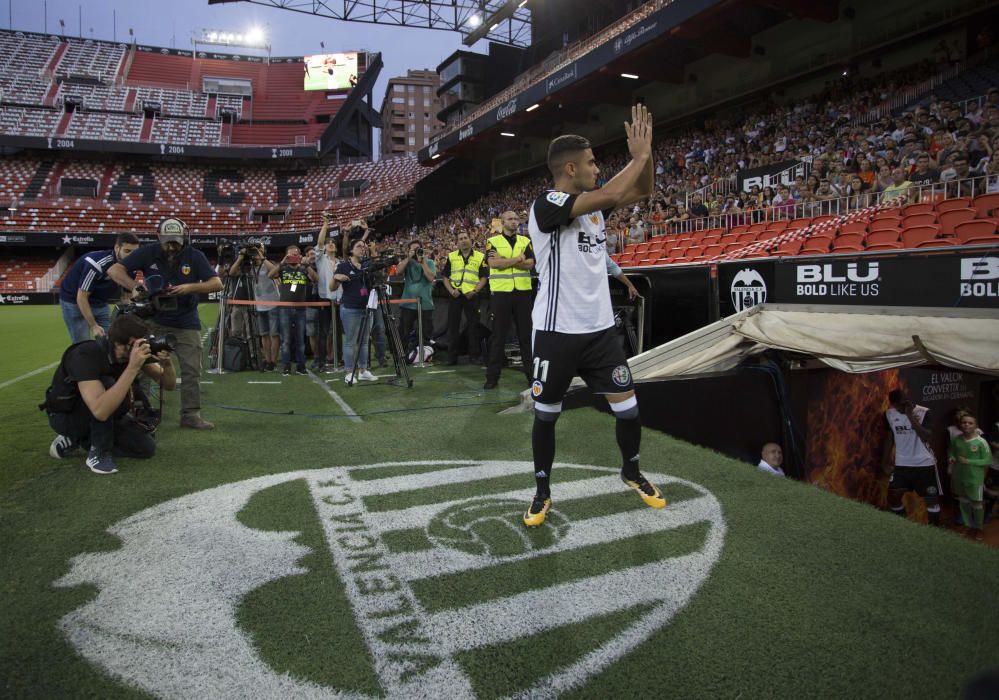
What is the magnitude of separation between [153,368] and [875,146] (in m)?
13.5

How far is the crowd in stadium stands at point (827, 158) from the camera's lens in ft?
31.1

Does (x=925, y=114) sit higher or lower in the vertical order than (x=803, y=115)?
lower

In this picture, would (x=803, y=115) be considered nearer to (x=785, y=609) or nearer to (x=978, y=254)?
(x=978, y=254)

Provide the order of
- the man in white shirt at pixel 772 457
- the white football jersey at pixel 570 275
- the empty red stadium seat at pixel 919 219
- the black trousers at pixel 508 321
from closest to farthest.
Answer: the white football jersey at pixel 570 275, the man in white shirt at pixel 772 457, the black trousers at pixel 508 321, the empty red stadium seat at pixel 919 219

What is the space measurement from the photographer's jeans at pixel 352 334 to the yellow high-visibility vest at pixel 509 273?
192cm

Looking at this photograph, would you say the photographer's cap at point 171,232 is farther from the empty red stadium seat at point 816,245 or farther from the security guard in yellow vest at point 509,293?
the empty red stadium seat at point 816,245

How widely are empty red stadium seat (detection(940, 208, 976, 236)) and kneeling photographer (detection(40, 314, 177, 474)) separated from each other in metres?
8.36

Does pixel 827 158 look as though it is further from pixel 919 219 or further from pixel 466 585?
pixel 466 585

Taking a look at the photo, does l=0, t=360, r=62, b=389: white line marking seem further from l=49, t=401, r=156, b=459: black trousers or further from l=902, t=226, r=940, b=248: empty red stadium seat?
l=902, t=226, r=940, b=248: empty red stadium seat

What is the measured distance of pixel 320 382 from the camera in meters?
8.01

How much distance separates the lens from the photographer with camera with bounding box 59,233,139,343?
5.34 metres

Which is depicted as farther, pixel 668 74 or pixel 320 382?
pixel 668 74

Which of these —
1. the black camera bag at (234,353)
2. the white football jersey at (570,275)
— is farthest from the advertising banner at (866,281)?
the black camera bag at (234,353)

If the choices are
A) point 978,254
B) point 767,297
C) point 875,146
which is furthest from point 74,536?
point 875,146
